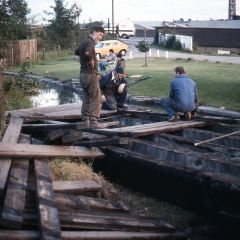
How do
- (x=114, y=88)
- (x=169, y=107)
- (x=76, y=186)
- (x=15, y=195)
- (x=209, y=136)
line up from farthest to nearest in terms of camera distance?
(x=114, y=88) → (x=169, y=107) → (x=209, y=136) → (x=76, y=186) → (x=15, y=195)

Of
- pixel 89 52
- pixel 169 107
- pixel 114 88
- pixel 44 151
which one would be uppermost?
pixel 89 52

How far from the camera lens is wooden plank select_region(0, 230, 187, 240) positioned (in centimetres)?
461

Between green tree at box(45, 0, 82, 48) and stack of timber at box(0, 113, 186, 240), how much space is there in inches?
1450

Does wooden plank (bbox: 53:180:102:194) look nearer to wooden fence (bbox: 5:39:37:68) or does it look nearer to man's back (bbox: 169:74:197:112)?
man's back (bbox: 169:74:197:112)

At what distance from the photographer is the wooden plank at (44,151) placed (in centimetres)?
677

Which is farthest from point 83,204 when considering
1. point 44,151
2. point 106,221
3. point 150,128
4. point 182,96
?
point 182,96

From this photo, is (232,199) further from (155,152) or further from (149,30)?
(149,30)

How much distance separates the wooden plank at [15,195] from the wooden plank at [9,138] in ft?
0.21

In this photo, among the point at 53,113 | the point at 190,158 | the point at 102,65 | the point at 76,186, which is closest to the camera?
the point at 76,186

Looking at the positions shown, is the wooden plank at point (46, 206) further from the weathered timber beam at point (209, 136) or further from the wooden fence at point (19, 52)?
the wooden fence at point (19, 52)

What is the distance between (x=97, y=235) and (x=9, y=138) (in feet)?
12.2

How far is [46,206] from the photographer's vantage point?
201 inches

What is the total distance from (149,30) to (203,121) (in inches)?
2773

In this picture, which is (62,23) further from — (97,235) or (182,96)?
(97,235)
